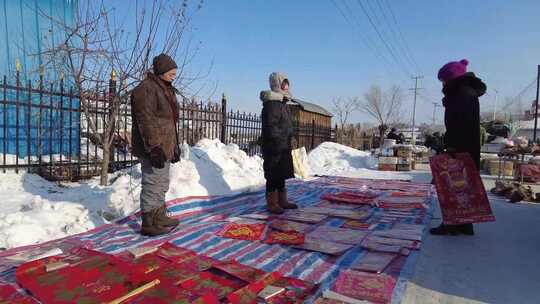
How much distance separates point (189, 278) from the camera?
2246 millimetres

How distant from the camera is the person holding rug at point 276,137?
427 centimetres

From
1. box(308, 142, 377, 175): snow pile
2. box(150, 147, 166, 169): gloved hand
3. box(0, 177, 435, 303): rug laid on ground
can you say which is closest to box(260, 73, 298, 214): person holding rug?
box(0, 177, 435, 303): rug laid on ground

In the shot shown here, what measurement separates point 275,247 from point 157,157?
1.30 m

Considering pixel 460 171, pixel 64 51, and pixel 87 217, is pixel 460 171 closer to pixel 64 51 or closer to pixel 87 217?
pixel 87 217

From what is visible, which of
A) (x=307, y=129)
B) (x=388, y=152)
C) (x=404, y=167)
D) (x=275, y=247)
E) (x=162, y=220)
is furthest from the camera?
(x=307, y=129)

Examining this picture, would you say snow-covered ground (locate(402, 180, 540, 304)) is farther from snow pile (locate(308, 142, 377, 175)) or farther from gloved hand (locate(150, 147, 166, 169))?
snow pile (locate(308, 142, 377, 175))

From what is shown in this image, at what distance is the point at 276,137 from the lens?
4.26 m

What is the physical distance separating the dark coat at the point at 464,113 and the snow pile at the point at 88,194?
3335 millimetres

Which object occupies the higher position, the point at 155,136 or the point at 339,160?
the point at 155,136

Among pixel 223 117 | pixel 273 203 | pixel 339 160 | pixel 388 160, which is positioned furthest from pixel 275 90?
pixel 339 160

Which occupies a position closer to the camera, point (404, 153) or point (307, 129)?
point (404, 153)

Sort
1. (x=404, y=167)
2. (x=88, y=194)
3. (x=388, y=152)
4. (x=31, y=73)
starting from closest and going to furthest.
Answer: (x=88, y=194)
(x=31, y=73)
(x=404, y=167)
(x=388, y=152)

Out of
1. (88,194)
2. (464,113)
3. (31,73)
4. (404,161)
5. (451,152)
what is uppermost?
(31,73)

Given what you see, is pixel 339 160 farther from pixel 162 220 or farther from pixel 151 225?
pixel 151 225
